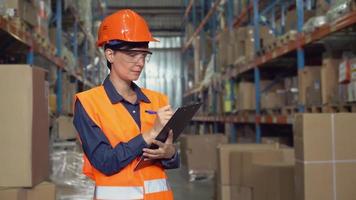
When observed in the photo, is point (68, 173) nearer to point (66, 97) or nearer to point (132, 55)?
point (132, 55)

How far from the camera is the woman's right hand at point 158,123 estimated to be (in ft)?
6.17

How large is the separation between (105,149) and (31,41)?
11.5ft

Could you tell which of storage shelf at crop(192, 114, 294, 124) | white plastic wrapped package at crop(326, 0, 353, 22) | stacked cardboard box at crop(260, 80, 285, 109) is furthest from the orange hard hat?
stacked cardboard box at crop(260, 80, 285, 109)

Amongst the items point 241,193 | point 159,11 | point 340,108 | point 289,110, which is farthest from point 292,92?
point 159,11

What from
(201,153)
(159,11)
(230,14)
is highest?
(159,11)

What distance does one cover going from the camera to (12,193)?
246 centimetres

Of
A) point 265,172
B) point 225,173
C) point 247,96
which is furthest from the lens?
point 247,96

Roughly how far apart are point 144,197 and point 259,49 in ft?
16.4

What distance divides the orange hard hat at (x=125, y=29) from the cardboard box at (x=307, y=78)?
10.6 feet

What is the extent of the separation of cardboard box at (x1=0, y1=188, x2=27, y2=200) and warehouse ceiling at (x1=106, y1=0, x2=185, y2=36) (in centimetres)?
1441

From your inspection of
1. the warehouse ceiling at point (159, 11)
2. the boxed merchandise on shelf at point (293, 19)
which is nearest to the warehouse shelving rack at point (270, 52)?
the boxed merchandise on shelf at point (293, 19)

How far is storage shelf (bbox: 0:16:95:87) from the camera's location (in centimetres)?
409

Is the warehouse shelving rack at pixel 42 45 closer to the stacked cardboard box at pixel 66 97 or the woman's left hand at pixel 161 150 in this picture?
the stacked cardboard box at pixel 66 97

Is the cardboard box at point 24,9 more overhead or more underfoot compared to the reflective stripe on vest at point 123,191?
more overhead
